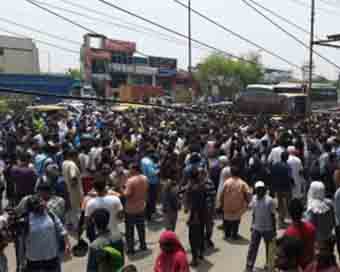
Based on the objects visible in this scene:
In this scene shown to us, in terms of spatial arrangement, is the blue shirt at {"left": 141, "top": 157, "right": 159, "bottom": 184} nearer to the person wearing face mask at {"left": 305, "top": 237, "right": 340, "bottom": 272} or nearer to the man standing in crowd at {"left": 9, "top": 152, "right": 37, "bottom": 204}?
the man standing in crowd at {"left": 9, "top": 152, "right": 37, "bottom": 204}

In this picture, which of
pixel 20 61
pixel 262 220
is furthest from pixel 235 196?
pixel 20 61

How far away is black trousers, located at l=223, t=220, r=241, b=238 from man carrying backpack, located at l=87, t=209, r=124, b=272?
13.7 feet

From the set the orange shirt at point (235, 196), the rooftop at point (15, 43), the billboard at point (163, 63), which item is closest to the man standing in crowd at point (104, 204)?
the orange shirt at point (235, 196)

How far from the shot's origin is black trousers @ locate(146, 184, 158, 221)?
10.4 m

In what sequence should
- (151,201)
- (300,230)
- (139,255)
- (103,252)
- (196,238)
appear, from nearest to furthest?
(103,252)
(300,230)
(196,238)
(139,255)
(151,201)

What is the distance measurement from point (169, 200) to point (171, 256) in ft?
9.62

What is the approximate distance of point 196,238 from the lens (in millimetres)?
8117

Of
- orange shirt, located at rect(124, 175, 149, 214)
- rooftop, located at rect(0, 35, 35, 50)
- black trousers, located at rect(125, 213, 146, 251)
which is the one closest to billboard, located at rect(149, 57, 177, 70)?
rooftop, located at rect(0, 35, 35, 50)

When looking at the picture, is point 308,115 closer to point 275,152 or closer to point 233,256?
point 275,152

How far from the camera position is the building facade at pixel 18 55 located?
76.4 meters

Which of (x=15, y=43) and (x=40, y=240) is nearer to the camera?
(x=40, y=240)

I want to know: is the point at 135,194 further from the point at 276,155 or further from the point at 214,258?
the point at 276,155

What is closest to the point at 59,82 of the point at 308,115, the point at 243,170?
the point at 308,115

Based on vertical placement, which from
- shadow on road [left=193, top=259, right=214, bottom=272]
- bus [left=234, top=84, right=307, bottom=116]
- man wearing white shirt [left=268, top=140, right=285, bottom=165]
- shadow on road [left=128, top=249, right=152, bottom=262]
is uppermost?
bus [left=234, top=84, right=307, bottom=116]
